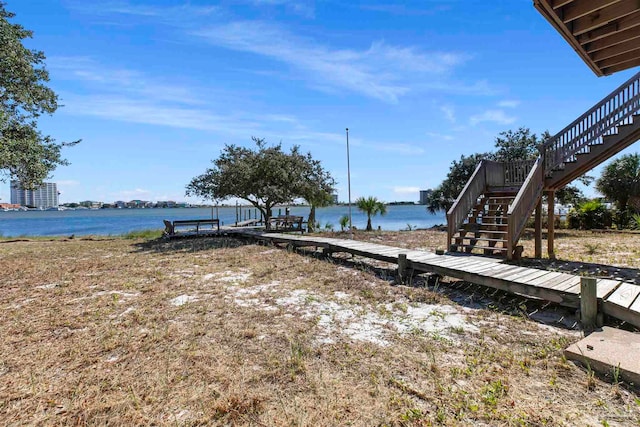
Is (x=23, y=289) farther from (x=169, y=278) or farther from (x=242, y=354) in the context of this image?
(x=242, y=354)

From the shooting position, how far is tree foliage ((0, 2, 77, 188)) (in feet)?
30.6

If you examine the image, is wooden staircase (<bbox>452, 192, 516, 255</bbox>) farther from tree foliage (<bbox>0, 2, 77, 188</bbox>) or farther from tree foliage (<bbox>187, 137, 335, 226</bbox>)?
tree foliage (<bbox>0, 2, 77, 188</bbox>)

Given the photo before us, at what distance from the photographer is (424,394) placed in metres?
2.56

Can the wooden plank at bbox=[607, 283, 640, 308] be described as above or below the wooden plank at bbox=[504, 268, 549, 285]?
below

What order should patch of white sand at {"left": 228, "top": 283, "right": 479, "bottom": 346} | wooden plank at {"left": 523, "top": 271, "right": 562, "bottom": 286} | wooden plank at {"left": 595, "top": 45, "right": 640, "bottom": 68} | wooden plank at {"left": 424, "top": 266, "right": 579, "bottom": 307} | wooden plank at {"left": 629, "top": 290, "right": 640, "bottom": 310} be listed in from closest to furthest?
wooden plank at {"left": 629, "top": 290, "right": 640, "bottom": 310}
patch of white sand at {"left": 228, "top": 283, "right": 479, "bottom": 346}
wooden plank at {"left": 424, "top": 266, "right": 579, "bottom": 307}
wooden plank at {"left": 523, "top": 271, "right": 562, "bottom": 286}
wooden plank at {"left": 595, "top": 45, "right": 640, "bottom": 68}

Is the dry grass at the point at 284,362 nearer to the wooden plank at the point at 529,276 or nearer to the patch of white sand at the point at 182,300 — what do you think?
the patch of white sand at the point at 182,300

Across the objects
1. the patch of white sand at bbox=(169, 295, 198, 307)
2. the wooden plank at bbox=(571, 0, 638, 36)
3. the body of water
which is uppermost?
the wooden plank at bbox=(571, 0, 638, 36)

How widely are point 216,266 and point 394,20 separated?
8.64m

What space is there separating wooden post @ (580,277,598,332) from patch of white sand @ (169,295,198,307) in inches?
210

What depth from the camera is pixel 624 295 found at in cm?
392

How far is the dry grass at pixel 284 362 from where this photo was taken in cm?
238

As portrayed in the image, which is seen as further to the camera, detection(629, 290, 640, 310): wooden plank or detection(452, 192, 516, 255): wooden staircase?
detection(452, 192, 516, 255): wooden staircase

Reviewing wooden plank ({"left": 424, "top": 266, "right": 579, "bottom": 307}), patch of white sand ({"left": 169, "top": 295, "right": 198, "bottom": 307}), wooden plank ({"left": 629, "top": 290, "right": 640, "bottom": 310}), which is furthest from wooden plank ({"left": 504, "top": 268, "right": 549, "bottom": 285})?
patch of white sand ({"left": 169, "top": 295, "right": 198, "bottom": 307})

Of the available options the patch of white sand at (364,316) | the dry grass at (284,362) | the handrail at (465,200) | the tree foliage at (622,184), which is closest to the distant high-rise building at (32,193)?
the dry grass at (284,362)
